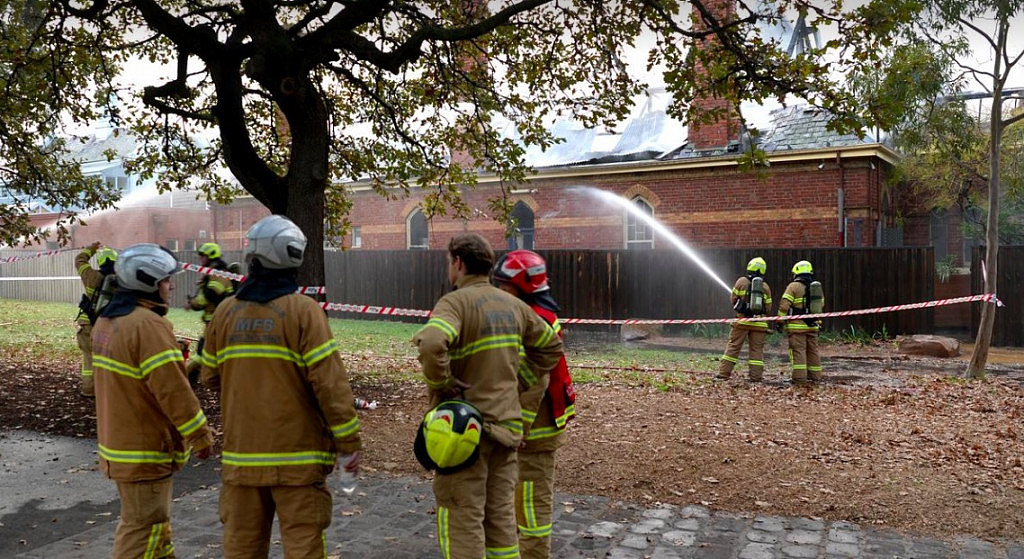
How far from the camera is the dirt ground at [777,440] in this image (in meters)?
5.89

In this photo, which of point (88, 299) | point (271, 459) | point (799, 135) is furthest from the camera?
point (799, 135)

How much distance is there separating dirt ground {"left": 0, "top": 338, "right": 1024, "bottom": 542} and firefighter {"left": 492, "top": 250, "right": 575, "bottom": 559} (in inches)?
75.3

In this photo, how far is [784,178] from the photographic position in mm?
22359

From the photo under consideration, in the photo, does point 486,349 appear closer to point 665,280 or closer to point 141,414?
point 141,414

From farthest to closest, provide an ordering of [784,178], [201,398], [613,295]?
[784,178]
[613,295]
[201,398]

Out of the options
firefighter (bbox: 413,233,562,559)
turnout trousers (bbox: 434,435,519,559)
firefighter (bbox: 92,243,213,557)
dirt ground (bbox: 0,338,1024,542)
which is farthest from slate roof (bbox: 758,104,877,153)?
firefighter (bbox: 92,243,213,557)

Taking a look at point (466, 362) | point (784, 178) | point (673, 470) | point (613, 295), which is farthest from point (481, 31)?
point (784, 178)

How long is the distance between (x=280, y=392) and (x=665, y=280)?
1747cm

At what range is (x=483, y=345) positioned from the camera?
376cm

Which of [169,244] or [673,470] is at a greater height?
[169,244]

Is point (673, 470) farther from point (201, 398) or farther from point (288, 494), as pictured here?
point (201, 398)

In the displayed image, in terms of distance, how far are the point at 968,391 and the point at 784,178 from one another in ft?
40.6

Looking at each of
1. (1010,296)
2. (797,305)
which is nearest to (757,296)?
(797,305)

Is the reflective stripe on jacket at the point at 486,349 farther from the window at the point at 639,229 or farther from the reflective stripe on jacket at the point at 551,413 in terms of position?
the window at the point at 639,229
